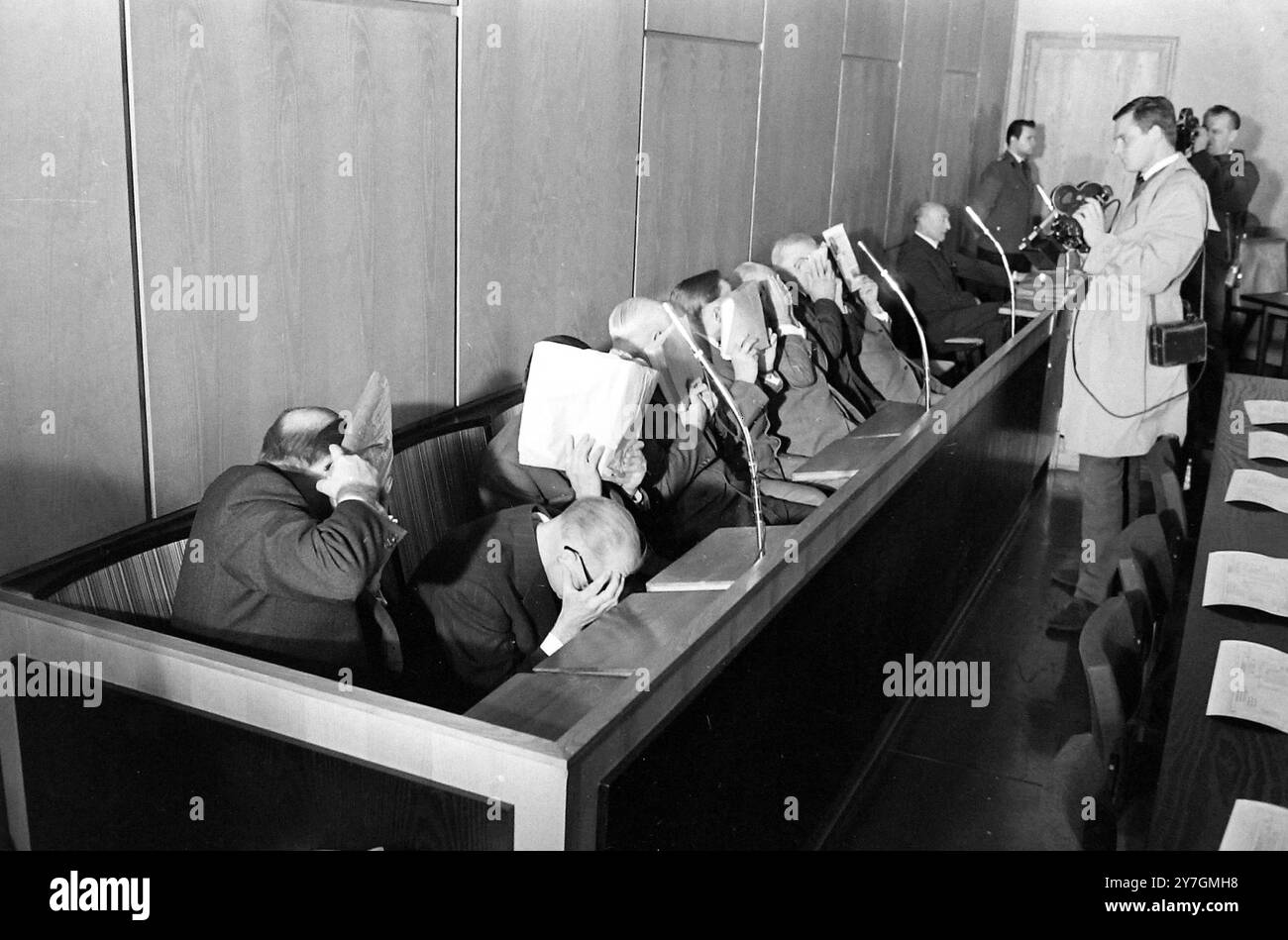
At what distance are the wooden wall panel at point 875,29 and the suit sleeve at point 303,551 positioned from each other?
5129mm

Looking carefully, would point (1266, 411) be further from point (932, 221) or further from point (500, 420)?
point (932, 221)

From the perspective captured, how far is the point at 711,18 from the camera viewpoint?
4.96 m

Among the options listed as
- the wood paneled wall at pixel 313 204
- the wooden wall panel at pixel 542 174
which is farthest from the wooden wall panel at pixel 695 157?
the wooden wall panel at pixel 542 174

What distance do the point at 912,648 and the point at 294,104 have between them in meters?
2.24

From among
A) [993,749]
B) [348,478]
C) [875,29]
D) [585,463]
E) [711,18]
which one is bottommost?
[993,749]

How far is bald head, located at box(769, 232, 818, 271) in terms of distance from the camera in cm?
518

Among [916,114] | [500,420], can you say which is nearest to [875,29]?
[916,114]

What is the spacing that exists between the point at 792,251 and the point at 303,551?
337cm

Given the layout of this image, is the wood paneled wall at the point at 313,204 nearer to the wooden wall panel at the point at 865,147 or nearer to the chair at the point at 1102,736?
the wooden wall panel at the point at 865,147

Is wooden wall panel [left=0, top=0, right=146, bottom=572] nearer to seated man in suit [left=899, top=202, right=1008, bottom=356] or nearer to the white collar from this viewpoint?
the white collar

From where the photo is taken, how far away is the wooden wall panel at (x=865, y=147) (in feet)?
22.0

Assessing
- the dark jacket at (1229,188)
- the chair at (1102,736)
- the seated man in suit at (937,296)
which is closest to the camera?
the chair at (1102,736)

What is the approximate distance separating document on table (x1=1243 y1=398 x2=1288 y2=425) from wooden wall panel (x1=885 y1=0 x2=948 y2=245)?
11.4ft
